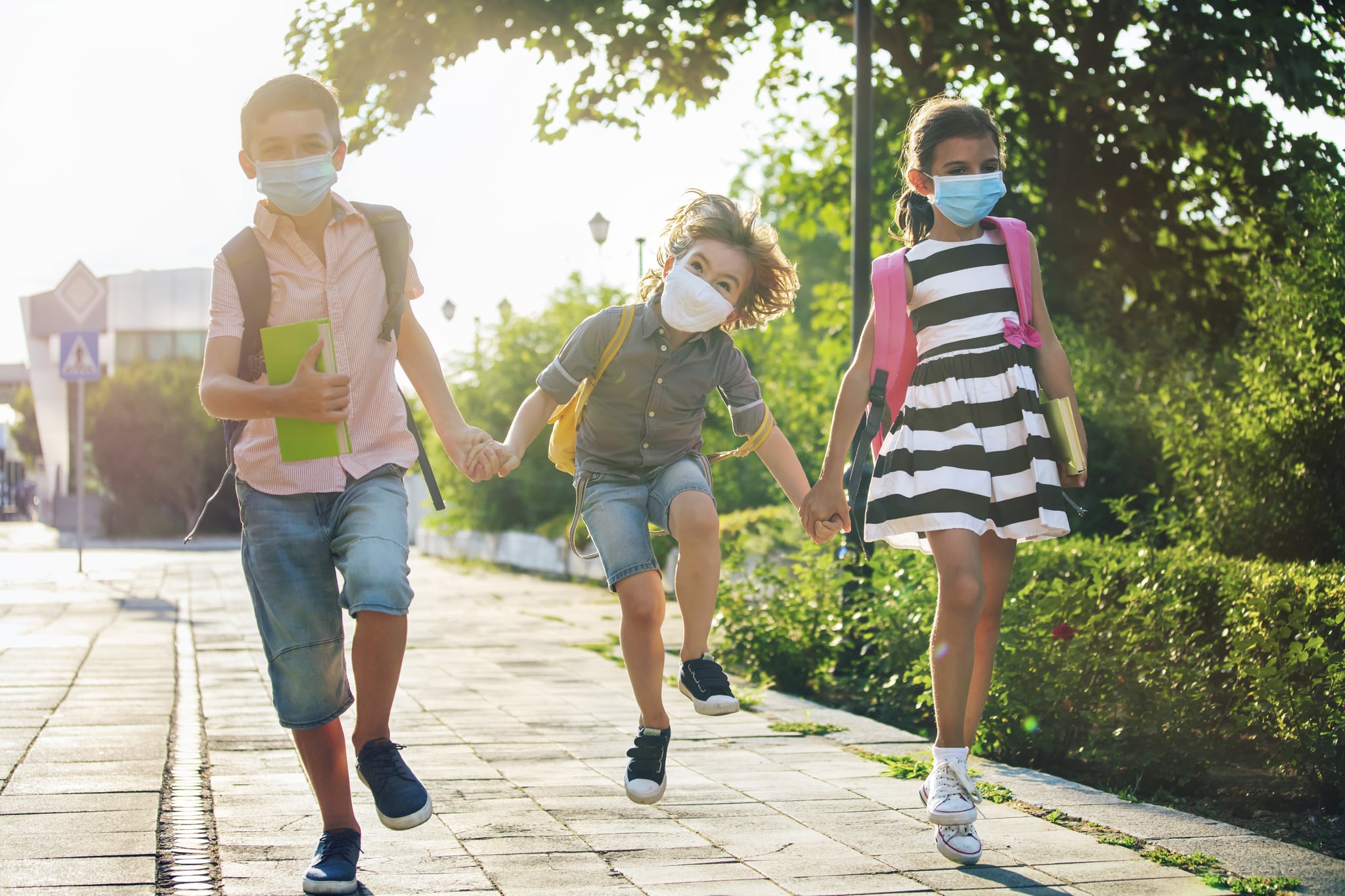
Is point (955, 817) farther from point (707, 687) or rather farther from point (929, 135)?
point (929, 135)

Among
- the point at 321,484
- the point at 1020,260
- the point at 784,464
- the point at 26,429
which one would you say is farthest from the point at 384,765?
the point at 26,429

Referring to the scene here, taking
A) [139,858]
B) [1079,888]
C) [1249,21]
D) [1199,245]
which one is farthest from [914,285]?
[1199,245]

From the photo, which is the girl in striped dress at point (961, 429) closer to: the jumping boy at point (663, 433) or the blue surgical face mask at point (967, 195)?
the blue surgical face mask at point (967, 195)

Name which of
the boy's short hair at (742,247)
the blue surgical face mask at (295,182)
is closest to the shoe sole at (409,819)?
the blue surgical face mask at (295,182)

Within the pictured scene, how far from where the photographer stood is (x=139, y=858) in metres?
3.84

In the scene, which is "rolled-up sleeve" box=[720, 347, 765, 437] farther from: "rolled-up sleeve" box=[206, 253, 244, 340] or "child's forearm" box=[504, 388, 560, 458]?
"rolled-up sleeve" box=[206, 253, 244, 340]

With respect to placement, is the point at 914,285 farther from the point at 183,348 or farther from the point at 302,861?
the point at 183,348

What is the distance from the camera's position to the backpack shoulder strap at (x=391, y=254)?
3760mm

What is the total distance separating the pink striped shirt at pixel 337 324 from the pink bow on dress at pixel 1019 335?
179 centimetres

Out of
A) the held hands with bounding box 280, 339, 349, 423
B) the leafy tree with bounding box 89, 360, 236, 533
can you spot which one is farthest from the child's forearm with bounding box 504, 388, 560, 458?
the leafy tree with bounding box 89, 360, 236, 533

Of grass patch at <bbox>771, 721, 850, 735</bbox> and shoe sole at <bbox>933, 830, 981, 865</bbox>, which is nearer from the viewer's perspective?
shoe sole at <bbox>933, 830, 981, 865</bbox>

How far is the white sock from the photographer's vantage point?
4.03 m

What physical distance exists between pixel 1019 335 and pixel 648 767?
Answer: 5.74 feet

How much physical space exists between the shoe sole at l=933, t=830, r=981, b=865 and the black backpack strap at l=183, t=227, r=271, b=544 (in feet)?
7.10
